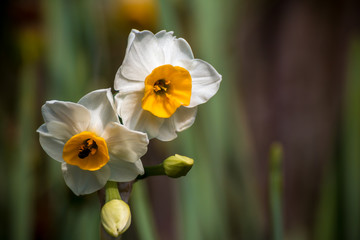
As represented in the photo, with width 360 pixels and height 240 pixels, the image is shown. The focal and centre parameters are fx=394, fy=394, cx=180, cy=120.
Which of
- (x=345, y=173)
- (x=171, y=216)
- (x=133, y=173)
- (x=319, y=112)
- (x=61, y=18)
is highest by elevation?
(x=61, y=18)

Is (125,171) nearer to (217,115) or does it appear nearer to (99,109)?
(99,109)

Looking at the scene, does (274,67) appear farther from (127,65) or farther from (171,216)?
(127,65)

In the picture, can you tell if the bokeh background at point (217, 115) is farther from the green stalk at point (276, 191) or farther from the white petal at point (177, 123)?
the white petal at point (177, 123)

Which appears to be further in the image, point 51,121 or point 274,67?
point 274,67

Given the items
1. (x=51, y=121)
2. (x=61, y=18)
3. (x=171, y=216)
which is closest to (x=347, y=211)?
(x=51, y=121)

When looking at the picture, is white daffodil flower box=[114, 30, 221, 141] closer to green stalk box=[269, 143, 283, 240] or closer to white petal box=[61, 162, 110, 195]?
white petal box=[61, 162, 110, 195]

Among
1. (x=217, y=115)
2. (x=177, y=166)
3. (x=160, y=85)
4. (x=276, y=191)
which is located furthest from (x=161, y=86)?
(x=217, y=115)
